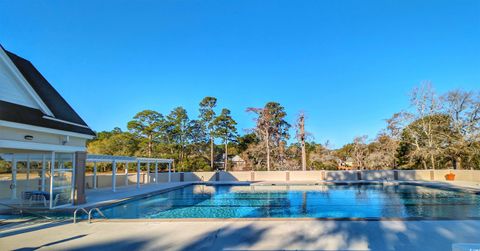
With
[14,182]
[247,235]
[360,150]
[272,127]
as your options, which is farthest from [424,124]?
[14,182]

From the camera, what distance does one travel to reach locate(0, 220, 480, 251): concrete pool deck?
15.6 ft

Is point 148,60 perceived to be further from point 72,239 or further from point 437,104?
point 437,104

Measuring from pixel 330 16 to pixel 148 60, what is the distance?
14618mm

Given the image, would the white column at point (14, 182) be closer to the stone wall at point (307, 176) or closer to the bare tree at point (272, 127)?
the stone wall at point (307, 176)

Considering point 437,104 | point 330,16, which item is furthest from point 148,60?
point 437,104

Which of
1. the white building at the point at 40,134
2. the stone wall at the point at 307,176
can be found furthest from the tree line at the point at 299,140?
the white building at the point at 40,134

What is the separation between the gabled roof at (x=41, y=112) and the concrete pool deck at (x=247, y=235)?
3.52 metres

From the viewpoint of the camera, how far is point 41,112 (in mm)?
9688

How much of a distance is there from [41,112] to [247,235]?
8.56 metres

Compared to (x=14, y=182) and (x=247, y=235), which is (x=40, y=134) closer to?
(x=14, y=182)

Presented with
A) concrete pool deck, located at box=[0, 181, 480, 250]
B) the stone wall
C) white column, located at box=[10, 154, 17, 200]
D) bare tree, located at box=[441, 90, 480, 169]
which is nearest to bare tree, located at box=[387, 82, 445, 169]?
bare tree, located at box=[441, 90, 480, 169]

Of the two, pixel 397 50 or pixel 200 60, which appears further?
pixel 200 60

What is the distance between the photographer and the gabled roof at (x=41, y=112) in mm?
8359

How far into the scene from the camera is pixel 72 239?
212 inches
